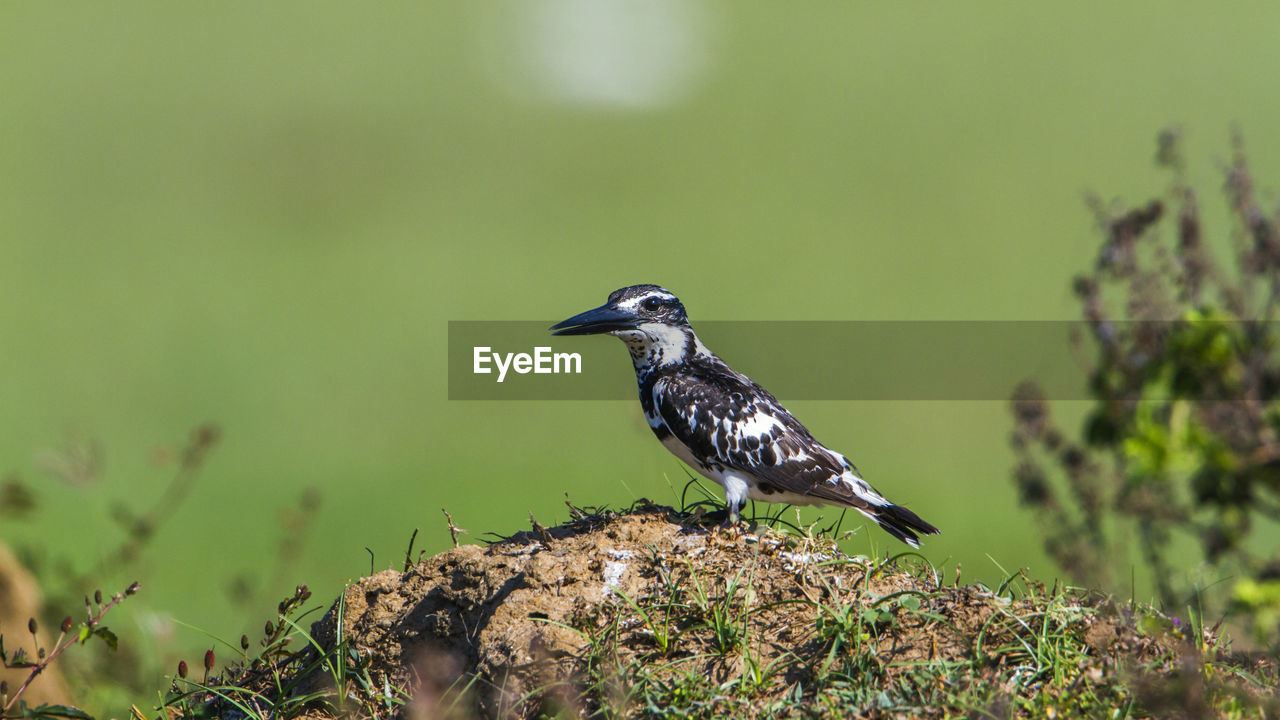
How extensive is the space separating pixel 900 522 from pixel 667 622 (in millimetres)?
1827

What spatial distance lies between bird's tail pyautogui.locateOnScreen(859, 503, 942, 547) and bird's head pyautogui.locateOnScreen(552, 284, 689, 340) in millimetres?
1473

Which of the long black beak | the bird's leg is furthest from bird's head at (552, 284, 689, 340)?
the bird's leg

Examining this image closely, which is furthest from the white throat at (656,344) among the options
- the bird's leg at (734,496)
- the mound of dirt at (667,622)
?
the mound of dirt at (667,622)

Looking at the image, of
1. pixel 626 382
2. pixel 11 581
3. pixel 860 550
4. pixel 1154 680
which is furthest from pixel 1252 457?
pixel 626 382

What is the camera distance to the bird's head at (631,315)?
6.09 meters

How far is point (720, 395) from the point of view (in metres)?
5.93

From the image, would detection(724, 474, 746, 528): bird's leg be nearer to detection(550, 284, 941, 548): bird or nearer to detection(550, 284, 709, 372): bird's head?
detection(550, 284, 941, 548): bird

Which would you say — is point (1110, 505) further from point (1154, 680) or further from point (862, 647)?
point (862, 647)

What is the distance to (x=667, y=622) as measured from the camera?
454cm

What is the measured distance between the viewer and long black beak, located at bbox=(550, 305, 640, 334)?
6004 mm

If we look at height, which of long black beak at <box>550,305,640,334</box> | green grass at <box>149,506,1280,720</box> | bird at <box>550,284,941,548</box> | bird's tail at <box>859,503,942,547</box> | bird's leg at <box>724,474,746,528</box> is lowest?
green grass at <box>149,506,1280,720</box>

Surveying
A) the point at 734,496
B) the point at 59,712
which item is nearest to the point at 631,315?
the point at 734,496

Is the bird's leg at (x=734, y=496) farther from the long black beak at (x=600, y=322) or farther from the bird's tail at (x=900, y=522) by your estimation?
the long black beak at (x=600, y=322)

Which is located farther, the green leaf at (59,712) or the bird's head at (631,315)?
the bird's head at (631,315)
